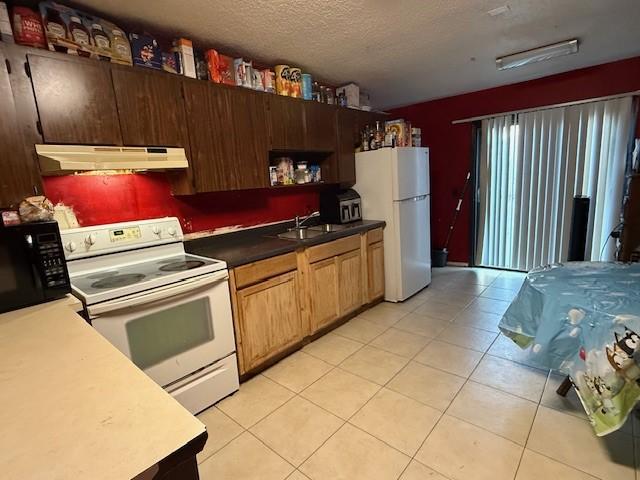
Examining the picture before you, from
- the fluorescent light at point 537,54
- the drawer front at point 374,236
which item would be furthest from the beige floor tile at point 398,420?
the fluorescent light at point 537,54

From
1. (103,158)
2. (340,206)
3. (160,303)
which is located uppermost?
(103,158)

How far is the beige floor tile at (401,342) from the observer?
8.18 feet

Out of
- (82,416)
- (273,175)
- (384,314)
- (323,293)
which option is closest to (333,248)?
(323,293)

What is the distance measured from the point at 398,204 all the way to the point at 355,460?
226cm

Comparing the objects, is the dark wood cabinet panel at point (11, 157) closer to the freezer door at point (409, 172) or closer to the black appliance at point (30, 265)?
the black appliance at point (30, 265)

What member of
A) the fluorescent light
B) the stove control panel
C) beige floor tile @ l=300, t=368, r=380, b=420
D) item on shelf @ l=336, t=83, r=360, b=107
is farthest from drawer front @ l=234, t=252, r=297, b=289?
the fluorescent light

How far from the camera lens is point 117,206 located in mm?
2076

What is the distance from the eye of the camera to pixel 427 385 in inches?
81.7

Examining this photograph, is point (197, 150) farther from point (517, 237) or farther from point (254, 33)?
point (517, 237)

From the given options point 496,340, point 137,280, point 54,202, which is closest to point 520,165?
point 496,340

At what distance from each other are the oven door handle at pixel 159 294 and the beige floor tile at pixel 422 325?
5.56 ft

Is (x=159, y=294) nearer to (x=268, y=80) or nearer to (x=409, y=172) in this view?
(x=268, y=80)

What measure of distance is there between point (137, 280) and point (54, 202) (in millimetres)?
706

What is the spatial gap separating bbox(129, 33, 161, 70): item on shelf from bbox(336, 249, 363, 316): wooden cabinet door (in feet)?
6.25
